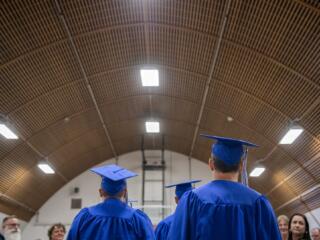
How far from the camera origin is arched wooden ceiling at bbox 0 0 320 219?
447 inches

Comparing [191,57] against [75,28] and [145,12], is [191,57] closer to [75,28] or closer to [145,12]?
[145,12]

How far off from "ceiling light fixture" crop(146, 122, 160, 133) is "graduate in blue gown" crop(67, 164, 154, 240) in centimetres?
1461

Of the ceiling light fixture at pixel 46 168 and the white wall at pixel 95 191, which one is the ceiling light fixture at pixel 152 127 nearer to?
the white wall at pixel 95 191

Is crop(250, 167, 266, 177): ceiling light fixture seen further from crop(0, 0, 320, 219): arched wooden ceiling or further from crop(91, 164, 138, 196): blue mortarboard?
crop(91, 164, 138, 196): blue mortarboard

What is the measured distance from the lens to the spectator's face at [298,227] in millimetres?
6965

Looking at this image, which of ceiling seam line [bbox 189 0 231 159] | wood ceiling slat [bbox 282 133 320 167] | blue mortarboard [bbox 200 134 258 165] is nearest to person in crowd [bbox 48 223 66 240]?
blue mortarboard [bbox 200 134 258 165]

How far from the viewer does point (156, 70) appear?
51.2 feet

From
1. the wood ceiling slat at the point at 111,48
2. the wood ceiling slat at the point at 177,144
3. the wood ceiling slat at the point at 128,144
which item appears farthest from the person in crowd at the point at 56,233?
the wood ceiling slat at the point at 177,144

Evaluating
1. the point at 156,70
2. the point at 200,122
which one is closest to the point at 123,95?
the point at 156,70

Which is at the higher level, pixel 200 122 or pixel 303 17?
pixel 200 122

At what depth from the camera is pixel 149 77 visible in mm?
16109

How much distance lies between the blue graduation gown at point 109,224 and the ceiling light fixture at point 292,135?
1019cm

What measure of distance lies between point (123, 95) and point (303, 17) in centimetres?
893

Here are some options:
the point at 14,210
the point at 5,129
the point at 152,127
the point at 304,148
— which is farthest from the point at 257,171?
the point at 14,210
